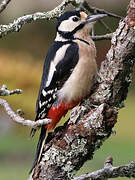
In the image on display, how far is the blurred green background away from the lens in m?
9.21

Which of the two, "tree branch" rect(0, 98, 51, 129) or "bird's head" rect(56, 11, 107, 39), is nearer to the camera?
"tree branch" rect(0, 98, 51, 129)

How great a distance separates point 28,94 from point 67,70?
7.57 meters

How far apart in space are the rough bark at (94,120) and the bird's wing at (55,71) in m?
0.49

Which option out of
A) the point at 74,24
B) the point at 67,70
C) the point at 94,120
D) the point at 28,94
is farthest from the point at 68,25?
the point at 28,94

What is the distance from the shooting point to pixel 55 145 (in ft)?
10.3

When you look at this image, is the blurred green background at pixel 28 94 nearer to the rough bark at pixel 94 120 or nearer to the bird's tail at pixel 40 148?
the bird's tail at pixel 40 148

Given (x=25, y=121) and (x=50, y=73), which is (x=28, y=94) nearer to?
(x=50, y=73)

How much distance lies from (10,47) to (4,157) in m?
4.10

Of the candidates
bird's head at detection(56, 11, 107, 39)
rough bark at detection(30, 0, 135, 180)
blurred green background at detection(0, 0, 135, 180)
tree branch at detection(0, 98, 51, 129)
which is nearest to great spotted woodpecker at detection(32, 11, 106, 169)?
bird's head at detection(56, 11, 107, 39)

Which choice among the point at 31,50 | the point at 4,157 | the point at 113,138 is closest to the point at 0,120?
the point at 4,157

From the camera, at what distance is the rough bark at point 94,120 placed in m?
3.02

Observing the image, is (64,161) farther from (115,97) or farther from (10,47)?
(10,47)

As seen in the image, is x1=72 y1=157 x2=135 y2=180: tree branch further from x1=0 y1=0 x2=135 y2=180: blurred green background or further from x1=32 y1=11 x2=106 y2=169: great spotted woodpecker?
x1=0 y1=0 x2=135 y2=180: blurred green background

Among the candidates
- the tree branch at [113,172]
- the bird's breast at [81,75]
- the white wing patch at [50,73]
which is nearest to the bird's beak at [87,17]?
the bird's breast at [81,75]
